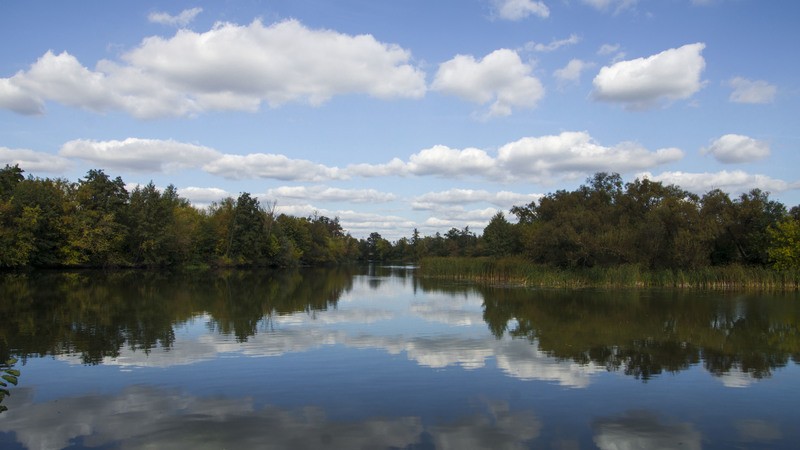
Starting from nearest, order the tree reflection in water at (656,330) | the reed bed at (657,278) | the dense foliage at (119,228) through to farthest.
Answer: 1. the tree reflection in water at (656,330)
2. the reed bed at (657,278)
3. the dense foliage at (119,228)

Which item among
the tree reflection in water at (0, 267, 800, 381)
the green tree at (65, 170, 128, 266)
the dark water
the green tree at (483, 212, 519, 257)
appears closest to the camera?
the dark water

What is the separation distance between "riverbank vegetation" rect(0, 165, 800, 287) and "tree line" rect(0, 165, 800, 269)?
0.10 metres

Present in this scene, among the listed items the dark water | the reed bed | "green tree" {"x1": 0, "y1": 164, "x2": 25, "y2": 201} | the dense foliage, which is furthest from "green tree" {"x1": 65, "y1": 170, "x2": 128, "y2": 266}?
the reed bed

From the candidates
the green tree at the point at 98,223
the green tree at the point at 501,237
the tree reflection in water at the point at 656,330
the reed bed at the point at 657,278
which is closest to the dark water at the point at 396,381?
the tree reflection in water at the point at 656,330

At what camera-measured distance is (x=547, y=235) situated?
4453cm

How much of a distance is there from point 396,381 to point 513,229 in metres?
61.2

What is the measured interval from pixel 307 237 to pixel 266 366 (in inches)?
3639

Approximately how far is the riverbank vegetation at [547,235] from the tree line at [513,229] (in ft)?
0.34

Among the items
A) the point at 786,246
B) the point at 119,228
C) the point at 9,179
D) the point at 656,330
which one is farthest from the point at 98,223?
the point at 786,246

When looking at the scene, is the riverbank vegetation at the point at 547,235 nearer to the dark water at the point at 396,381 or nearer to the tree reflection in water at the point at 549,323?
the tree reflection in water at the point at 549,323

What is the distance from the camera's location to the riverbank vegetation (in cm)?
4159

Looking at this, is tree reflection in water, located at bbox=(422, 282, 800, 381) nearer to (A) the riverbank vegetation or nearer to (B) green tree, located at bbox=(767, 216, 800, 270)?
(A) the riverbank vegetation

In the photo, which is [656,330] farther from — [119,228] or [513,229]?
[119,228]

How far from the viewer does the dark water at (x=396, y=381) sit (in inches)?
296
